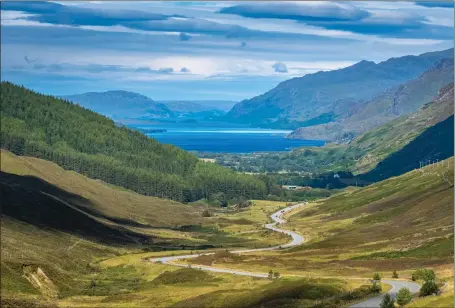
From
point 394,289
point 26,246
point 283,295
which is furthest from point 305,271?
point 26,246

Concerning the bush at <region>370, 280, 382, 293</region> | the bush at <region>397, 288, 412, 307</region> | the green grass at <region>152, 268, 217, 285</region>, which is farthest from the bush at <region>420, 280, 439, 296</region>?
the green grass at <region>152, 268, 217, 285</region>

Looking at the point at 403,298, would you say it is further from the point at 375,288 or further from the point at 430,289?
the point at 375,288

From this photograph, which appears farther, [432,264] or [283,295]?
[432,264]

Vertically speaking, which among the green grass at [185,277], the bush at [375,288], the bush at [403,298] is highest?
the bush at [403,298]

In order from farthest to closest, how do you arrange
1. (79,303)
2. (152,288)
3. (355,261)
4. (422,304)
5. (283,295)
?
(355,261), (152,288), (79,303), (283,295), (422,304)

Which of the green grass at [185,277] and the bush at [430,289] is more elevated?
the bush at [430,289]

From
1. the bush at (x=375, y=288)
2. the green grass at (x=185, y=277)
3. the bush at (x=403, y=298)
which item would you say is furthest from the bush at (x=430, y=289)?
the green grass at (x=185, y=277)

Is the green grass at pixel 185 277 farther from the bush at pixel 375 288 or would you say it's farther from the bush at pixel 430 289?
the bush at pixel 430 289

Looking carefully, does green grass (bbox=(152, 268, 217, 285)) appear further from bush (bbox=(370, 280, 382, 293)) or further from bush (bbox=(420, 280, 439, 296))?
bush (bbox=(420, 280, 439, 296))

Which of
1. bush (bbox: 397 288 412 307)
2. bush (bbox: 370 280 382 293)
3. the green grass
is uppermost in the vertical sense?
bush (bbox: 397 288 412 307)

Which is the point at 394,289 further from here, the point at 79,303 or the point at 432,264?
the point at 79,303

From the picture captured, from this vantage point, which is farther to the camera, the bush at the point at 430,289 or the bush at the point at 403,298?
the bush at the point at 430,289

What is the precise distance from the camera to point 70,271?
193 metres

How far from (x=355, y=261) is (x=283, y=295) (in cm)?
6591
